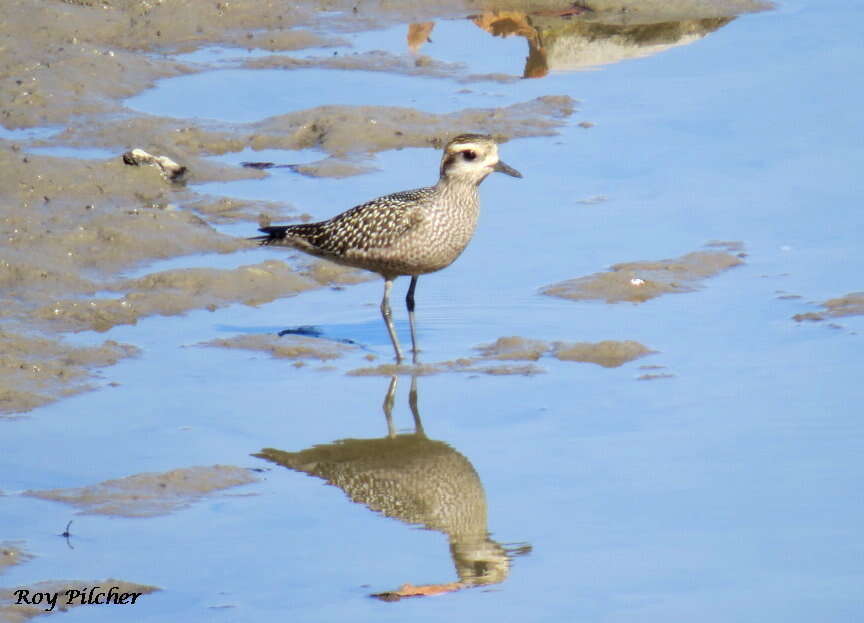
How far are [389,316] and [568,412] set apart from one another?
5.79ft

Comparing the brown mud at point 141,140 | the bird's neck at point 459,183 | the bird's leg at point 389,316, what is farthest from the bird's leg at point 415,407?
the brown mud at point 141,140

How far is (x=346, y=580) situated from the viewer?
7086 millimetres

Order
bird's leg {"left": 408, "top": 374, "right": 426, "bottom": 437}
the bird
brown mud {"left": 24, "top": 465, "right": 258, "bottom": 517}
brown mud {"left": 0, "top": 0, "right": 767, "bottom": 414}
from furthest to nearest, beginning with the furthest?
brown mud {"left": 0, "top": 0, "right": 767, "bottom": 414}, the bird, bird's leg {"left": 408, "top": 374, "right": 426, "bottom": 437}, brown mud {"left": 24, "top": 465, "right": 258, "bottom": 517}

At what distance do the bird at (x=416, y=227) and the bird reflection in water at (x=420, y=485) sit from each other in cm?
141

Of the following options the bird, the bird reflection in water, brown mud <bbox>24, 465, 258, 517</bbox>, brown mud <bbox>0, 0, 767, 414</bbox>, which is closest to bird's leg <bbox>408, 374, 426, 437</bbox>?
the bird reflection in water

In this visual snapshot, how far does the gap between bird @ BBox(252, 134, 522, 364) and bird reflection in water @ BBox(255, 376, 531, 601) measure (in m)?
1.41

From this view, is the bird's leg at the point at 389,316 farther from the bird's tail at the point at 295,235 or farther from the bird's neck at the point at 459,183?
the bird's neck at the point at 459,183

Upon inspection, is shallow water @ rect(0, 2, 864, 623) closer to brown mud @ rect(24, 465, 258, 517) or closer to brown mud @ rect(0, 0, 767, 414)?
brown mud @ rect(24, 465, 258, 517)

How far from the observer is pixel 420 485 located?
27.3ft

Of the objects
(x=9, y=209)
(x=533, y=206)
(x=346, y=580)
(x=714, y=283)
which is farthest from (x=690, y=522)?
(x=9, y=209)

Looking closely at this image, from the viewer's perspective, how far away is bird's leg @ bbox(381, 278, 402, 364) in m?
10.1

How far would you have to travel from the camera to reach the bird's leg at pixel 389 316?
10.1 metres

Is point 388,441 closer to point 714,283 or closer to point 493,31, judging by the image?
point 714,283

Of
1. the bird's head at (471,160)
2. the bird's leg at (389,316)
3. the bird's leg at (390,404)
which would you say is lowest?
the bird's leg at (390,404)
